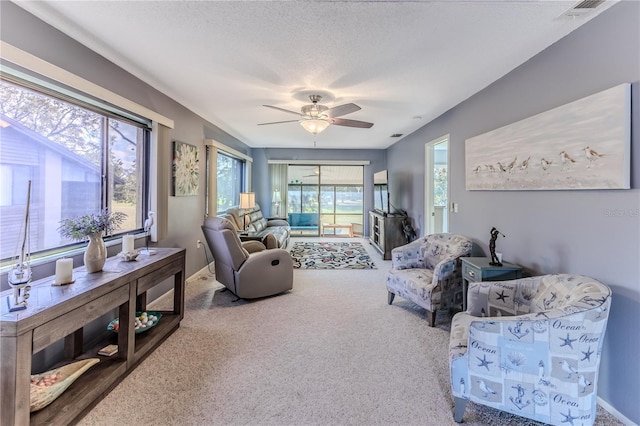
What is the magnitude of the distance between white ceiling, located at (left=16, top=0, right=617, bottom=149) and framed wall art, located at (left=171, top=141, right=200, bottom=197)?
0.69 m

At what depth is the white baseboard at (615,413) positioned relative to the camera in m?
1.61

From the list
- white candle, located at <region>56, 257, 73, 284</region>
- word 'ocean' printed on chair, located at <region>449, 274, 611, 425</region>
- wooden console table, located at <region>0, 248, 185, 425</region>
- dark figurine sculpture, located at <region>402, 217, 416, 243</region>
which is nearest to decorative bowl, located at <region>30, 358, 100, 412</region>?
wooden console table, located at <region>0, 248, 185, 425</region>

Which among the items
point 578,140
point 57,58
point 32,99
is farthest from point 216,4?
point 578,140

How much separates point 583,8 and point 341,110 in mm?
2014

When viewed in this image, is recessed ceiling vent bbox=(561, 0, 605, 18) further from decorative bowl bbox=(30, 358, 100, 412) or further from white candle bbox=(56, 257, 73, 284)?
decorative bowl bbox=(30, 358, 100, 412)

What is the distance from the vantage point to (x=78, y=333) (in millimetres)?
2047

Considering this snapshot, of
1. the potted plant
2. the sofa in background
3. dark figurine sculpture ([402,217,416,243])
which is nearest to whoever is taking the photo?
the potted plant

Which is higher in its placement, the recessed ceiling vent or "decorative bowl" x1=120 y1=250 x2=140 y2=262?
the recessed ceiling vent

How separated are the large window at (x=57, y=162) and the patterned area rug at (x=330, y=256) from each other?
2968 millimetres

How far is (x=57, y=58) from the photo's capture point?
2023 mm

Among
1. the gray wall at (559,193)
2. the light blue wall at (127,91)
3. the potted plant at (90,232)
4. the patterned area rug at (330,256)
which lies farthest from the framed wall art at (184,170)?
the patterned area rug at (330,256)

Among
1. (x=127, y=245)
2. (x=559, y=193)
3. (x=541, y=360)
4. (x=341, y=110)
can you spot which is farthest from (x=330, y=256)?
(x=541, y=360)

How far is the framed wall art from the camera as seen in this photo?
3668mm

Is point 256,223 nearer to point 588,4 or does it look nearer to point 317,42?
point 317,42
